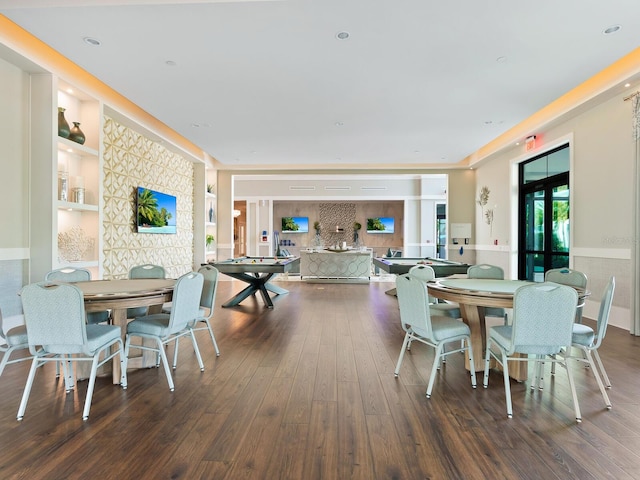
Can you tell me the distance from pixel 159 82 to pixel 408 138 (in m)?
4.48

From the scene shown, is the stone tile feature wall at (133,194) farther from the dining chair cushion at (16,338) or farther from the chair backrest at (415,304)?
the chair backrest at (415,304)

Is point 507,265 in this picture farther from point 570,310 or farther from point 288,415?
point 288,415

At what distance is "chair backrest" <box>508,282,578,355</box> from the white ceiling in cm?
241

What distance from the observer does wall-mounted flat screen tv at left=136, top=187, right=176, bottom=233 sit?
652 centimetres

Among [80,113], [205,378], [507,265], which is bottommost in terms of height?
[205,378]

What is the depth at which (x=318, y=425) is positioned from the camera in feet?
7.30

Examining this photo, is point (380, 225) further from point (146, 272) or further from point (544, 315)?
point (544, 315)

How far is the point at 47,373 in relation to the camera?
3.08 m

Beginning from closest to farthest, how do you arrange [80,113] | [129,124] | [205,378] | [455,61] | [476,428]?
[476,428]
[205,378]
[455,61]
[80,113]
[129,124]

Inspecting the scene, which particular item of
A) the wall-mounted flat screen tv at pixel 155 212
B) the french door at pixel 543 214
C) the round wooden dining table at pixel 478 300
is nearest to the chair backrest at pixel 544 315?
the round wooden dining table at pixel 478 300

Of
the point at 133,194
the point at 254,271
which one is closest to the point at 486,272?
the point at 254,271

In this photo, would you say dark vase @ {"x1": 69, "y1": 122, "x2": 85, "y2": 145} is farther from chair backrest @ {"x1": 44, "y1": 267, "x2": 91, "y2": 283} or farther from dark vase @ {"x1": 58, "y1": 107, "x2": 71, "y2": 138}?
chair backrest @ {"x1": 44, "y1": 267, "x2": 91, "y2": 283}

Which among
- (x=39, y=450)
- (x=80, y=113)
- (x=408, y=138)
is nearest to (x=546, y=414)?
(x=39, y=450)

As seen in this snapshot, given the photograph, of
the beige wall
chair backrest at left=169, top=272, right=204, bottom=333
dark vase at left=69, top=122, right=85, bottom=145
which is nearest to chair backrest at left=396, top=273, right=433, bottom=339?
chair backrest at left=169, top=272, right=204, bottom=333
